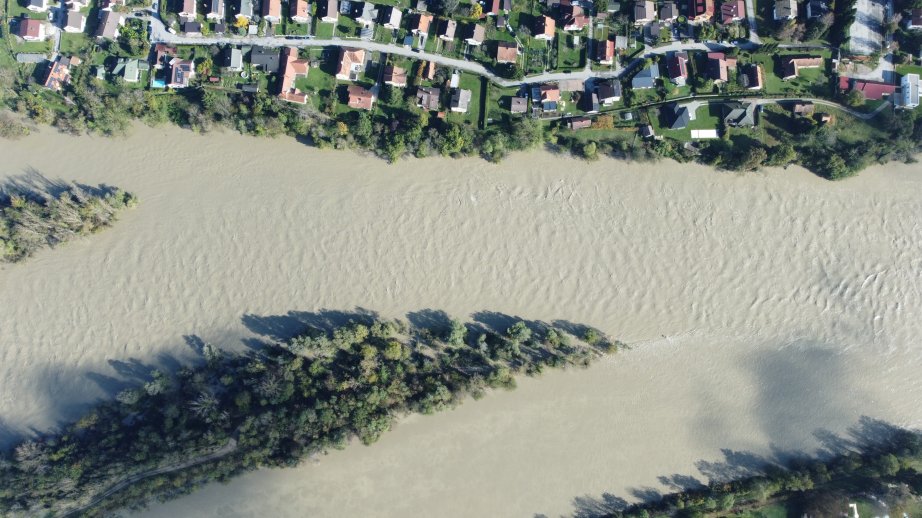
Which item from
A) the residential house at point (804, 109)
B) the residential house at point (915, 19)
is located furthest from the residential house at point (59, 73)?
the residential house at point (915, 19)

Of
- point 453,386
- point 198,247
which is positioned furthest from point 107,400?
point 453,386

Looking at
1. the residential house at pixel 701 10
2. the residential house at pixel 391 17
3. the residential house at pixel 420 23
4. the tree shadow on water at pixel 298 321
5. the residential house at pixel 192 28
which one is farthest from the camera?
the residential house at pixel 192 28

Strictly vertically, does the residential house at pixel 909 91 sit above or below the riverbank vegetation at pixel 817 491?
above

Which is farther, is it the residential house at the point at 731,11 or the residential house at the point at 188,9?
the residential house at the point at 188,9

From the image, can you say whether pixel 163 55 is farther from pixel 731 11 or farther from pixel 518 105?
pixel 731 11

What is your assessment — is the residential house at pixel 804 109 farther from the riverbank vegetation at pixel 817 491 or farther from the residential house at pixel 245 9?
the residential house at pixel 245 9

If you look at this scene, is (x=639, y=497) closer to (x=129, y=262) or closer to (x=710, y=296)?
(x=710, y=296)

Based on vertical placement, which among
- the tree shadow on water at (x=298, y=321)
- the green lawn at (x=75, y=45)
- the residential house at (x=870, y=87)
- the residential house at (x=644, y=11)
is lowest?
the tree shadow on water at (x=298, y=321)
